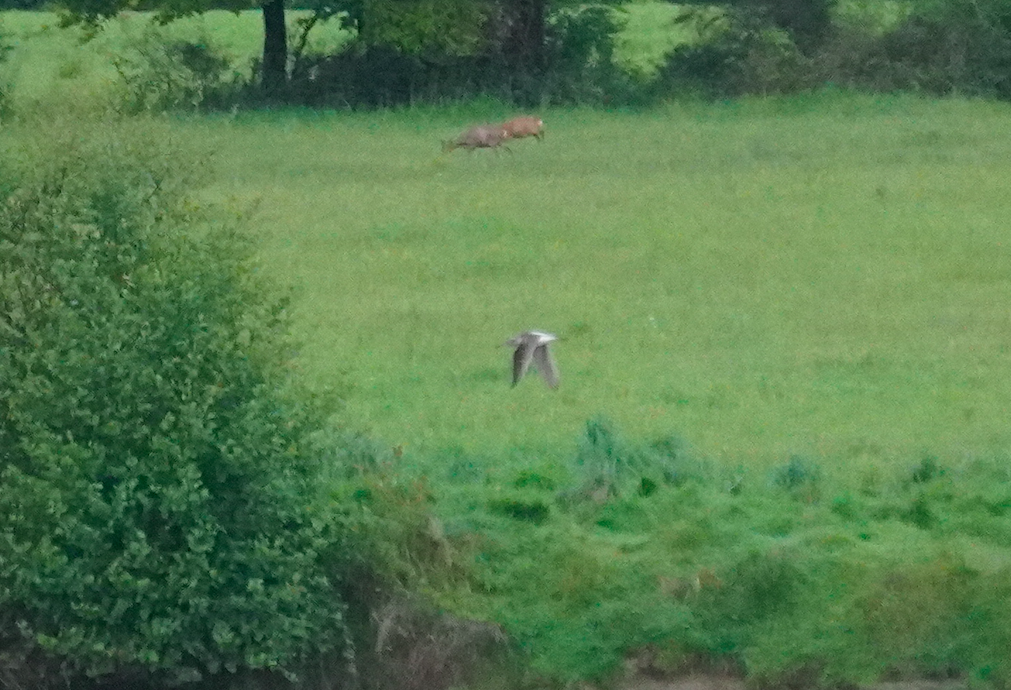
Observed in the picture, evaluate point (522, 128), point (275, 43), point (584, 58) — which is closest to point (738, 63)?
point (584, 58)

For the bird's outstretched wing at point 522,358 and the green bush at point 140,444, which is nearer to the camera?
the green bush at point 140,444

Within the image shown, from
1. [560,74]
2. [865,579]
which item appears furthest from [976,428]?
[560,74]

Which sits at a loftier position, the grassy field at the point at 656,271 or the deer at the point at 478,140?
the grassy field at the point at 656,271

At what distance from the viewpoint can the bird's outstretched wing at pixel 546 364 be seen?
13898mm

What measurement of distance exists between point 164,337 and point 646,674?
9.45ft

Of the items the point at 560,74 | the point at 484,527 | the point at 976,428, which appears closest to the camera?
the point at 484,527

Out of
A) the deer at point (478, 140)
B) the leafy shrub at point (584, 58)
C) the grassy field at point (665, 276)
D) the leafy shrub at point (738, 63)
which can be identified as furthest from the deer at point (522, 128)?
the leafy shrub at point (738, 63)

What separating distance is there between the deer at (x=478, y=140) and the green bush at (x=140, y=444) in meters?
15.7

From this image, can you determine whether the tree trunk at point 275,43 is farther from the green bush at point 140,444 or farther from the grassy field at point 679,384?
the green bush at point 140,444

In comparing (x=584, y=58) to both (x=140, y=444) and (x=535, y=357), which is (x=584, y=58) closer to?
(x=535, y=357)

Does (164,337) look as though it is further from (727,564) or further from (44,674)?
(727,564)

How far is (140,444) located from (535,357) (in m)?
4.35

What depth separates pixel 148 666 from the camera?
10211 mm

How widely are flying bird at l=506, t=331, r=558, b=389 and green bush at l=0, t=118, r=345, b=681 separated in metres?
3.42
